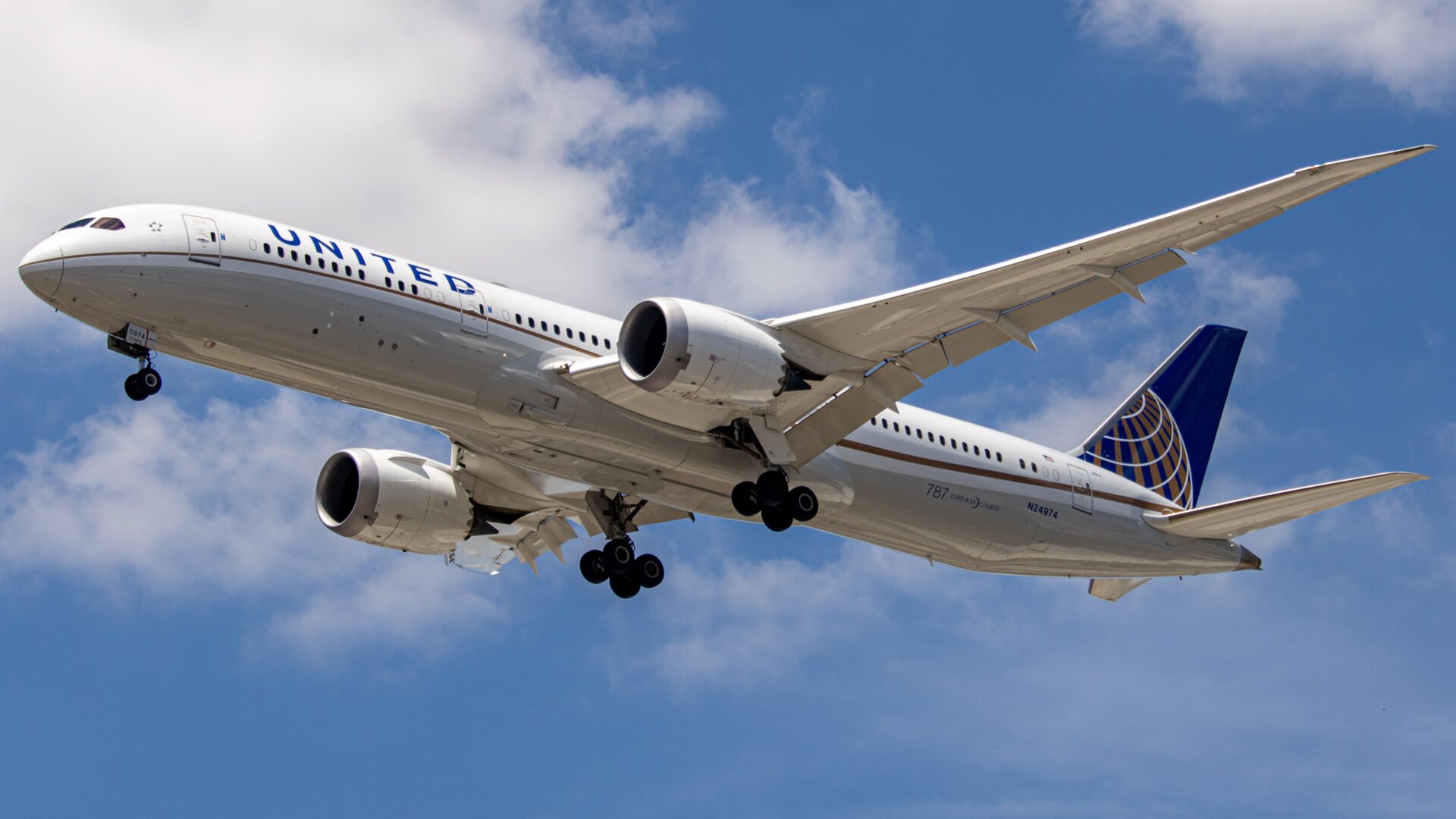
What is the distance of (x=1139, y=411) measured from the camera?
33500 millimetres

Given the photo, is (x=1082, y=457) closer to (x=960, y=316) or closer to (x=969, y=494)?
(x=969, y=494)

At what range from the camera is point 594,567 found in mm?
28641

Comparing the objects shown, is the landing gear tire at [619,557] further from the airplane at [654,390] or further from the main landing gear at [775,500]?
the main landing gear at [775,500]

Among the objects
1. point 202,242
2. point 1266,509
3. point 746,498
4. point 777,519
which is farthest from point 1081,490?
point 202,242

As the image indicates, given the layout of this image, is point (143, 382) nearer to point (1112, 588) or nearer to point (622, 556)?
point (622, 556)

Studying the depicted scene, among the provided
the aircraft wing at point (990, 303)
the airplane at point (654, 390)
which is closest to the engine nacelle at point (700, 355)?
the airplane at point (654, 390)

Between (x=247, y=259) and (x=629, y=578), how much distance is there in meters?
10.2

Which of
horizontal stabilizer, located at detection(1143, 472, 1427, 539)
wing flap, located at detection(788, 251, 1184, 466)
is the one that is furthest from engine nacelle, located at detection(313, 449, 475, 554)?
horizontal stabilizer, located at detection(1143, 472, 1427, 539)

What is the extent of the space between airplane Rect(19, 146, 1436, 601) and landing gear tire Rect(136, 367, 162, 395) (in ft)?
0.11

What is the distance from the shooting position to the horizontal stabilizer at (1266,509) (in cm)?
2452

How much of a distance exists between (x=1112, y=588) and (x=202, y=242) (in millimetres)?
20898

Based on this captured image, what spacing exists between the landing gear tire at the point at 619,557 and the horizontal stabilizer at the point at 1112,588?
434 inches

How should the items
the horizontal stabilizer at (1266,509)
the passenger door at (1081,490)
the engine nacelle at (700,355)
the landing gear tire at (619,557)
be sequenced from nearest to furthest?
1. the engine nacelle at (700,355)
2. the horizontal stabilizer at (1266,509)
3. the landing gear tire at (619,557)
4. the passenger door at (1081,490)

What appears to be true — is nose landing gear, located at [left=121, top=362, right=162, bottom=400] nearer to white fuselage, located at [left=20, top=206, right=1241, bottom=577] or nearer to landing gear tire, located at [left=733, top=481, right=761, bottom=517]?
white fuselage, located at [left=20, top=206, right=1241, bottom=577]
